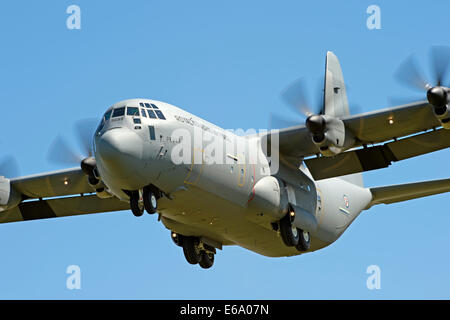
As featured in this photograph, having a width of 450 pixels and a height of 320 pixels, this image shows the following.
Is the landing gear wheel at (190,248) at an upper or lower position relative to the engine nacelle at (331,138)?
lower

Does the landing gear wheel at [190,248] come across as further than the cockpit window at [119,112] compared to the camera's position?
Yes

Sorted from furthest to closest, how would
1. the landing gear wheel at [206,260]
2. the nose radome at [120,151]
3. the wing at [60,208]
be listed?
the wing at [60,208] < the landing gear wheel at [206,260] < the nose radome at [120,151]

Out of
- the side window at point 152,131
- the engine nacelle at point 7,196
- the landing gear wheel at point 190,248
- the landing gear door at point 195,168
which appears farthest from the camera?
the engine nacelle at point 7,196

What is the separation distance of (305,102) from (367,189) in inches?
232

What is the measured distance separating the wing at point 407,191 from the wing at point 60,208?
344 inches

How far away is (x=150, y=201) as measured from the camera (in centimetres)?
2105

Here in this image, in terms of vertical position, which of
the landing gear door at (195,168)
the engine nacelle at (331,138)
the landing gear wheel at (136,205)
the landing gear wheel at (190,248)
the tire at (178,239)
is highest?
the engine nacelle at (331,138)

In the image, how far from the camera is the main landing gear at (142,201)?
69.1 feet

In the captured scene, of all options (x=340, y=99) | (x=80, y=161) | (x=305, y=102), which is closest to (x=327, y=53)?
(x=340, y=99)

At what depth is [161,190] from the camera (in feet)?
70.0

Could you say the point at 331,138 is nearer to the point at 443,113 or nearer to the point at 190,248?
the point at 443,113

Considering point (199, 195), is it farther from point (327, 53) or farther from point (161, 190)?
point (327, 53)

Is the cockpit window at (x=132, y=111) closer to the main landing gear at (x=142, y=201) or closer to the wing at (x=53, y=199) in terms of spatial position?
the main landing gear at (x=142, y=201)

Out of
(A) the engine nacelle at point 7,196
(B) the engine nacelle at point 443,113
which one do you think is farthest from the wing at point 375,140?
(A) the engine nacelle at point 7,196
